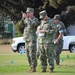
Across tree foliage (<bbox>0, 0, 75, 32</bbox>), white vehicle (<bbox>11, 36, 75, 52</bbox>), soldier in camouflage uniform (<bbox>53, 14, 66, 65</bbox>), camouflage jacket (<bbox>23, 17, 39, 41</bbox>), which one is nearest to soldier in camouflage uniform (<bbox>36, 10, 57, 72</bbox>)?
camouflage jacket (<bbox>23, 17, 39, 41</bbox>)

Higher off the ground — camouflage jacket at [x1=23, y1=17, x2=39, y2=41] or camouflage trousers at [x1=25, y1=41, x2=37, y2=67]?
camouflage jacket at [x1=23, y1=17, x2=39, y2=41]

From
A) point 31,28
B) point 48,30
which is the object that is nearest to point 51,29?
point 48,30

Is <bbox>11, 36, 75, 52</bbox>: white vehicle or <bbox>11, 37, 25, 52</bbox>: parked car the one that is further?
<bbox>11, 37, 25, 52</bbox>: parked car

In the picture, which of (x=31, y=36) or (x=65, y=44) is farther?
(x=65, y=44)

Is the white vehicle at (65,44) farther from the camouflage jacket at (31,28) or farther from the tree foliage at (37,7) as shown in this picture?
the camouflage jacket at (31,28)

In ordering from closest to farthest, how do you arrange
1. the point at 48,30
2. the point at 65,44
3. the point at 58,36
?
the point at 48,30, the point at 58,36, the point at 65,44

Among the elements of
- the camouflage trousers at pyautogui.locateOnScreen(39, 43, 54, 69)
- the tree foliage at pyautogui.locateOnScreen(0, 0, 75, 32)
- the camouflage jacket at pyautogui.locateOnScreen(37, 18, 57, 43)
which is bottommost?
the camouflage trousers at pyautogui.locateOnScreen(39, 43, 54, 69)

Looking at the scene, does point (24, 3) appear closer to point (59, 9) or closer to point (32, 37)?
point (59, 9)

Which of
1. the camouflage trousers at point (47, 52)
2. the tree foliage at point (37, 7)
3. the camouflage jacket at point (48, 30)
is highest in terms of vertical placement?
the tree foliage at point (37, 7)

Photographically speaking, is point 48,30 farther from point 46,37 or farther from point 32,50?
point 32,50

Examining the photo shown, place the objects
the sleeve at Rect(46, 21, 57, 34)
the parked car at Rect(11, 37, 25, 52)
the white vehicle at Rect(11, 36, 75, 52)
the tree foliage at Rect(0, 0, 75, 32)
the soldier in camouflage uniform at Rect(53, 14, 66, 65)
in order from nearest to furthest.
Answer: the sleeve at Rect(46, 21, 57, 34) < the soldier in camouflage uniform at Rect(53, 14, 66, 65) < the white vehicle at Rect(11, 36, 75, 52) < the parked car at Rect(11, 37, 25, 52) < the tree foliage at Rect(0, 0, 75, 32)

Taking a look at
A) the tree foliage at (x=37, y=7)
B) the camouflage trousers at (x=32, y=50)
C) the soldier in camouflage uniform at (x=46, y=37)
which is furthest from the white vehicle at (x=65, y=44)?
the soldier in camouflage uniform at (x=46, y=37)

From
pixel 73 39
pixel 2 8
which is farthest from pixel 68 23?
pixel 73 39

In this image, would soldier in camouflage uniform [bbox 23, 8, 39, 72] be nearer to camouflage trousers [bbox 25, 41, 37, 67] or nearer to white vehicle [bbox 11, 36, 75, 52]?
camouflage trousers [bbox 25, 41, 37, 67]
